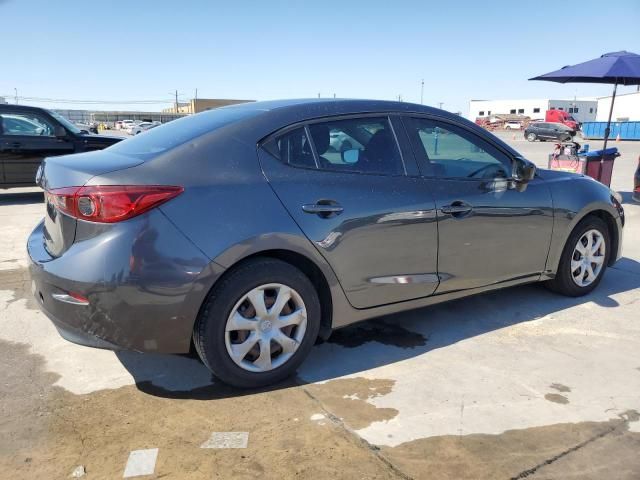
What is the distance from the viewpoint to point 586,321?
424 cm

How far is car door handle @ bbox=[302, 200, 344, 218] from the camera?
10.1 feet

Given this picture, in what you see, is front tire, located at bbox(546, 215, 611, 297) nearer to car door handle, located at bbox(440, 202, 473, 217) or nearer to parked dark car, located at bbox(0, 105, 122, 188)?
car door handle, located at bbox(440, 202, 473, 217)

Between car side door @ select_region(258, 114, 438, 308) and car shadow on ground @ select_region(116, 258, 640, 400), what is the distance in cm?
41

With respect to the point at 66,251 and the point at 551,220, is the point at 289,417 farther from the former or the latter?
the point at 551,220

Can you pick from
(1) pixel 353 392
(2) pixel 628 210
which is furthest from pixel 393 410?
(2) pixel 628 210

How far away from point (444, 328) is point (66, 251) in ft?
8.61

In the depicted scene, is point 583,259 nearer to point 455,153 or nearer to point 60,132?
point 455,153

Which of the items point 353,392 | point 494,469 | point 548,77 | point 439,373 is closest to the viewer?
point 494,469

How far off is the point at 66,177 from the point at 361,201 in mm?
1633

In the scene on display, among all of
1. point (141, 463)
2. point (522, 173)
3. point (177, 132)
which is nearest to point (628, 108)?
point (522, 173)

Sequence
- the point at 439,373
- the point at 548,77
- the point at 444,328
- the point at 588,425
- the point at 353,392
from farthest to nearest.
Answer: the point at 548,77, the point at 444,328, the point at 439,373, the point at 353,392, the point at 588,425

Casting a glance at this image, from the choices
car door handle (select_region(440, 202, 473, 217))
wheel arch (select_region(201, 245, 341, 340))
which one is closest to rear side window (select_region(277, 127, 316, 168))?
wheel arch (select_region(201, 245, 341, 340))

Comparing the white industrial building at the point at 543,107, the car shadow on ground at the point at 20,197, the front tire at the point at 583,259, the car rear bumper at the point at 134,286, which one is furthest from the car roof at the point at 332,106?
the white industrial building at the point at 543,107

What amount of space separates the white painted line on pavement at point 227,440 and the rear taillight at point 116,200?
1154mm
